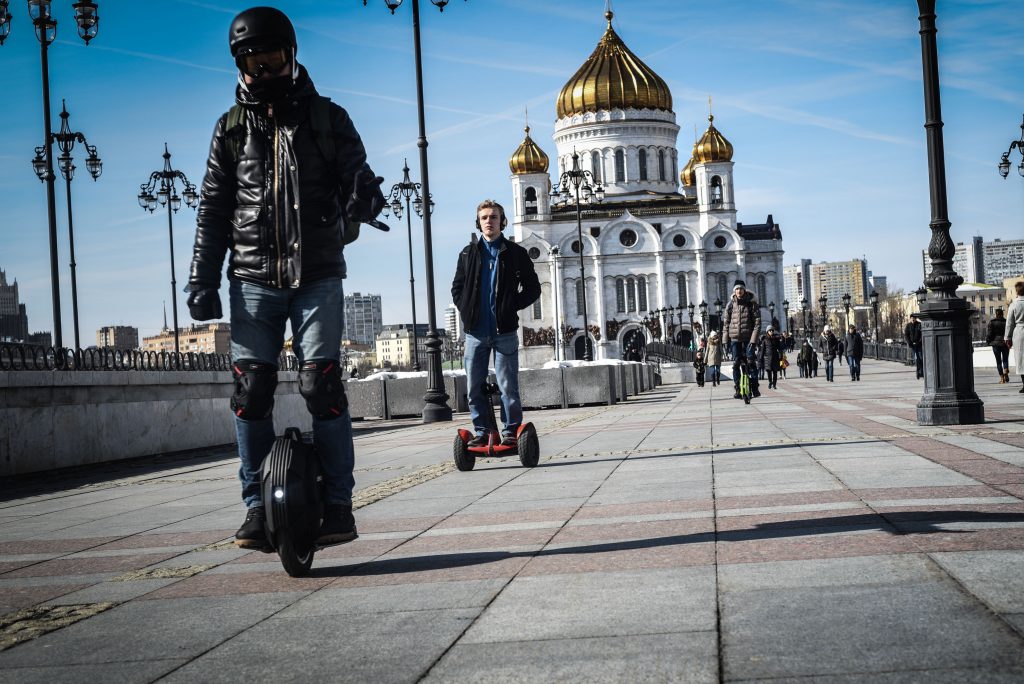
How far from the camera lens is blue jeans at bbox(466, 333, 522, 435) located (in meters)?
9.12

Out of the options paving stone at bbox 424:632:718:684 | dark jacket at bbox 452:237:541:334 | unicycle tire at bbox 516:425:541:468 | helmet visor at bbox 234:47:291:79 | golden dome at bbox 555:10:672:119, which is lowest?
paving stone at bbox 424:632:718:684

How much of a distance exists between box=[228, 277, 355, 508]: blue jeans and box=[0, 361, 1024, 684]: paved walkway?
43 cm

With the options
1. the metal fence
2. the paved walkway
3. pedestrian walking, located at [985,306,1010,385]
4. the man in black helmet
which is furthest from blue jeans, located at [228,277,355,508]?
pedestrian walking, located at [985,306,1010,385]

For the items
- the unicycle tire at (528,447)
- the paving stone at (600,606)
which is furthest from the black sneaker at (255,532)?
the unicycle tire at (528,447)

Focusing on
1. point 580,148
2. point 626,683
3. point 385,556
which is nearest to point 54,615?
point 385,556

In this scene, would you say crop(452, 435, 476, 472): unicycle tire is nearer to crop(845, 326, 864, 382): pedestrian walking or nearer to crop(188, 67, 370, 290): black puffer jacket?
crop(188, 67, 370, 290): black puffer jacket

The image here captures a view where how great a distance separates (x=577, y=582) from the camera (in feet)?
14.3

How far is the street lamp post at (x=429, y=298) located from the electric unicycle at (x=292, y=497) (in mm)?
15769

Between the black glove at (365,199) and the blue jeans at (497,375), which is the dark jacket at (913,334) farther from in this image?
the black glove at (365,199)

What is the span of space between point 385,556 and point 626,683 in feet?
8.20

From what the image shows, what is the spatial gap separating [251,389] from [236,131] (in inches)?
43.3

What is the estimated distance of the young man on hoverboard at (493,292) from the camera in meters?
9.04

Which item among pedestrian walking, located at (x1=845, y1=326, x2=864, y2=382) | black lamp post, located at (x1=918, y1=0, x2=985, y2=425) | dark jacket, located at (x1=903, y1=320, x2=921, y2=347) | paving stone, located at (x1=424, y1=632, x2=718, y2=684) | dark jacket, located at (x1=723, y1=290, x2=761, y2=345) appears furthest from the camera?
pedestrian walking, located at (x1=845, y1=326, x2=864, y2=382)

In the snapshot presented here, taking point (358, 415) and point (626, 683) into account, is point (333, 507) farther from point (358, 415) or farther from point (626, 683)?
point (358, 415)
